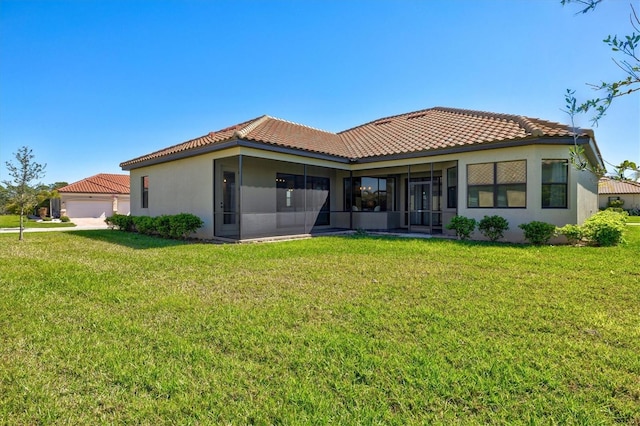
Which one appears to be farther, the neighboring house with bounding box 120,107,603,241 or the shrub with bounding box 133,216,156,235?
the shrub with bounding box 133,216,156,235

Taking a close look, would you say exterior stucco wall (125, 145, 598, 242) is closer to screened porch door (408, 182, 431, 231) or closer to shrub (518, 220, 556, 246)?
screened porch door (408, 182, 431, 231)

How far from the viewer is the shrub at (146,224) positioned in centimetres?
1424

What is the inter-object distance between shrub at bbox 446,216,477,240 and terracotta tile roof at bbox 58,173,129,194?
1249 inches

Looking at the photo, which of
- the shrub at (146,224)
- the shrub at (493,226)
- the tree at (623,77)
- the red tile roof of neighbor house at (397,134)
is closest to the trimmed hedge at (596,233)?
the shrub at (493,226)

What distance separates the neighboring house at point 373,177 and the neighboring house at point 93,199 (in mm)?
16439

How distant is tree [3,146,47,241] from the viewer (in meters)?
12.9

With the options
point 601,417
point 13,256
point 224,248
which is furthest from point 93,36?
point 601,417

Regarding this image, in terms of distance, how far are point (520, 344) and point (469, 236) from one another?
920cm

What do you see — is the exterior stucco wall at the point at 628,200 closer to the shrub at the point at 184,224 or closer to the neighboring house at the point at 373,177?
the neighboring house at the point at 373,177

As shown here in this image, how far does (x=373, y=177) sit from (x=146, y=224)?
35.2 ft

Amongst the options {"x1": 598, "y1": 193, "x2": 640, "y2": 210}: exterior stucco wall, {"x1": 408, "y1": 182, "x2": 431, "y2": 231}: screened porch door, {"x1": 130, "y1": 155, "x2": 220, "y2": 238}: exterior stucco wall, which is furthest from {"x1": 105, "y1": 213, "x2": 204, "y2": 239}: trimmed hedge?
{"x1": 598, "y1": 193, "x2": 640, "y2": 210}: exterior stucco wall

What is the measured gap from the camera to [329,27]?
12836 millimetres

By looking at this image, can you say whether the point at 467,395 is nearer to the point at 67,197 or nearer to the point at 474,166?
the point at 474,166

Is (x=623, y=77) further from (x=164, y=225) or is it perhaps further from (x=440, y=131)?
(x=440, y=131)
